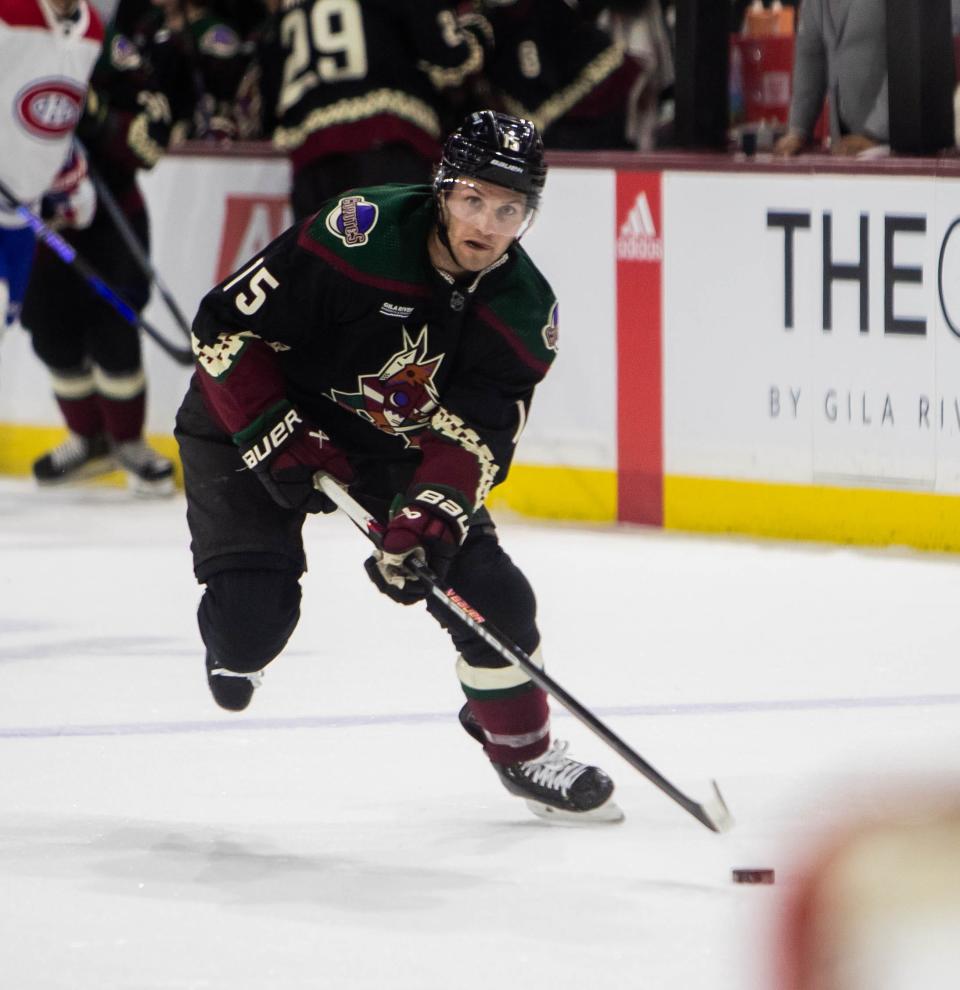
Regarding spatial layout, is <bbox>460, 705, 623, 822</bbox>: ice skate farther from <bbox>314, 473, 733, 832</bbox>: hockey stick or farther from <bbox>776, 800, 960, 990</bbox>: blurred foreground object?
<bbox>776, 800, 960, 990</bbox>: blurred foreground object

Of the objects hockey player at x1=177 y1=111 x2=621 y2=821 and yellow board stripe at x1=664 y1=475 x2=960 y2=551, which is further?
yellow board stripe at x1=664 y1=475 x2=960 y2=551

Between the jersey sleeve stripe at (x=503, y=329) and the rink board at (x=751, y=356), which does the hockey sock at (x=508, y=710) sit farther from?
the rink board at (x=751, y=356)

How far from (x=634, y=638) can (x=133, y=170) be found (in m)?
2.48

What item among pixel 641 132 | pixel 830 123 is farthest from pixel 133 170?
pixel 830 123

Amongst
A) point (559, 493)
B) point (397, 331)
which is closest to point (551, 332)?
point (397, 331)

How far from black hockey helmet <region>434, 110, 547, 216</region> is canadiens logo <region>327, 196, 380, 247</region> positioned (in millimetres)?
116

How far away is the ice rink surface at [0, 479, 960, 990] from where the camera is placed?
2439 mm

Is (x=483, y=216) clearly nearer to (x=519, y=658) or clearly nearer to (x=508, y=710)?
(x=519, y=658)

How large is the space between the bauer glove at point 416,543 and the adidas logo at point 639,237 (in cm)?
260

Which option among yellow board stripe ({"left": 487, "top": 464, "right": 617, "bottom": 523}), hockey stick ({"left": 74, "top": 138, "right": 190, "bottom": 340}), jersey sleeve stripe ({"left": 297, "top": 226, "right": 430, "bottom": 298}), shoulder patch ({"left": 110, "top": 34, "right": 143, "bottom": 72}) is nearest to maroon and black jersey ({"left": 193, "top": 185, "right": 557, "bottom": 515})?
jersey sleeve stripe ({"left": 297, "top": 226, "right": 430, "bottom": 298})

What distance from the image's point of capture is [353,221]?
9.29 ft

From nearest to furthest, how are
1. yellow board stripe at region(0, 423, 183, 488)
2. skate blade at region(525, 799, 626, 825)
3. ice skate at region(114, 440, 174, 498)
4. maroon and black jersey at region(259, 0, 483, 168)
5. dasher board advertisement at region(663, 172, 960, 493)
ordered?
skate blade at region(525, 799, 626, 825) → dasher board advertisement at region(663, 172, 960, 493) → maroon and black jersey at region(259, 0, 483, 168) → ice skate at region(114, 440, 174, 498) → yellow board stripe at region(0, 423, 183, 488)

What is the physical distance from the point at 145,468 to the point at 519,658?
3361mm

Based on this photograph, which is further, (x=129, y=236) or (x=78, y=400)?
(x=78, y=400)
